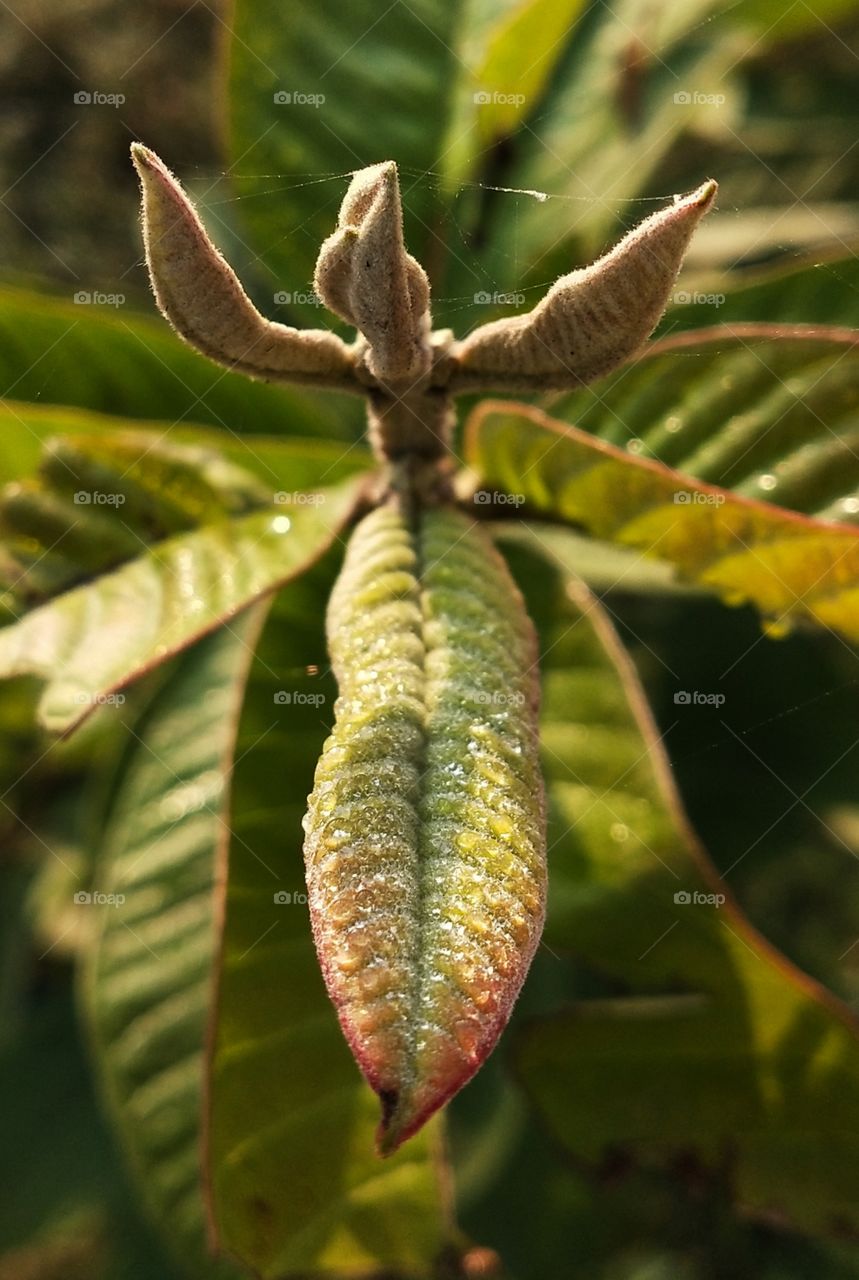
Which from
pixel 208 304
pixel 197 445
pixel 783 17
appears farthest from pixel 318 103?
pixel 208 304

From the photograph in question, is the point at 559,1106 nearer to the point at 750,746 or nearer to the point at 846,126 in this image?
the point at 750,746

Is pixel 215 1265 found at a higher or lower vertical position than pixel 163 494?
lower

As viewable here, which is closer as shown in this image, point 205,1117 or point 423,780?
point 423,780

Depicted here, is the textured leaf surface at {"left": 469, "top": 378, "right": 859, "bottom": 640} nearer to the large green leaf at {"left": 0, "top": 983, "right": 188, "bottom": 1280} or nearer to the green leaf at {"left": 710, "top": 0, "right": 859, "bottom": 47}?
the green leaf at {"left": 710, "top": 0, "right": 859, "bottom": 47}

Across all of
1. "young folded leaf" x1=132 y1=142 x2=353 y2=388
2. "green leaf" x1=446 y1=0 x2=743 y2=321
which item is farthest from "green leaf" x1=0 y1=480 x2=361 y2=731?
"green leaf" x1=446 y1=0 x2=743 y2=321

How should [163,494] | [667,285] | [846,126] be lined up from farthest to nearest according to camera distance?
[846,126] → [163,494] → [667,285]

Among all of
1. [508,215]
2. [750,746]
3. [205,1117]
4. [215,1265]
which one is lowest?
[215,1265]

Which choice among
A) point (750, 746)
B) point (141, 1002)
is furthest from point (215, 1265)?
point (750, 746)

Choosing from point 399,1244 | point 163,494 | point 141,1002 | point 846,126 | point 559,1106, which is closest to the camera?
point 163,494

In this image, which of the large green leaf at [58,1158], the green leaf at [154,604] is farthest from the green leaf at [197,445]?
the large green leaf at [58,1158]
